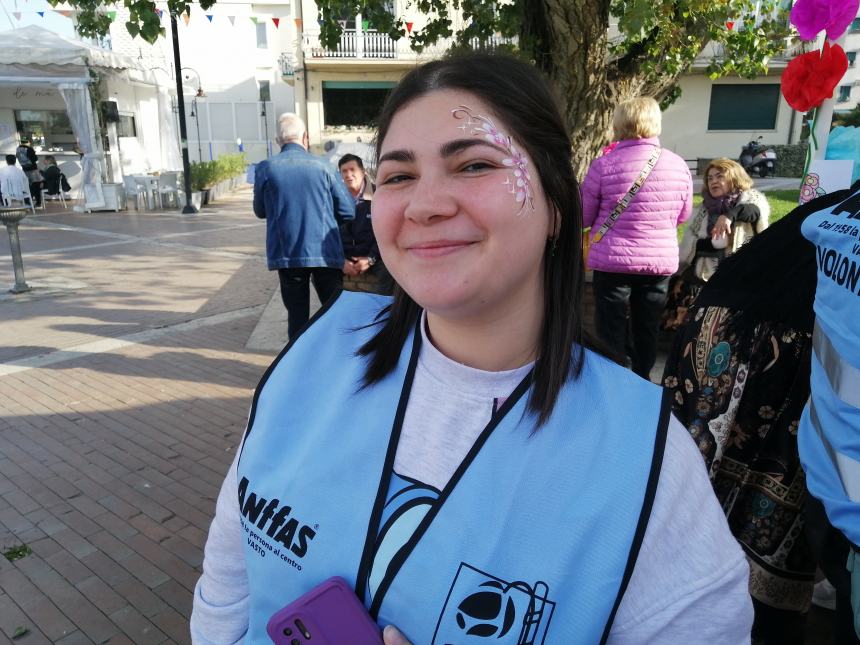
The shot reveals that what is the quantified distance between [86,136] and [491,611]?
17.8m

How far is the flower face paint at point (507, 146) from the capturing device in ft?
3.76

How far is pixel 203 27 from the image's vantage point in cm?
3262

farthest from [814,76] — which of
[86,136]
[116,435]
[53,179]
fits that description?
[53,179]

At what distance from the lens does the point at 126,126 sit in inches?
731

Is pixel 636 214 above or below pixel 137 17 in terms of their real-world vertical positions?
below

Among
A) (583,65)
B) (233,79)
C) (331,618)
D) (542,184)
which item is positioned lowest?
(331,618)

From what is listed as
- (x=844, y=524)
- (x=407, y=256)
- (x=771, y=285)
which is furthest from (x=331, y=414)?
(x=771, y=285)

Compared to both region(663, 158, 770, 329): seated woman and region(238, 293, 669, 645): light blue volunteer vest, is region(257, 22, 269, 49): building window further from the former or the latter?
region(238, 293, 669, 645): light blue volunteer vest

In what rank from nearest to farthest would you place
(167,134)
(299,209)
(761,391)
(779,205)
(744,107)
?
(761,391) → (299,209) → (779,205) → (167,134) → (744,107)

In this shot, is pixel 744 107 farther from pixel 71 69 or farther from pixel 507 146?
pixel 507 146

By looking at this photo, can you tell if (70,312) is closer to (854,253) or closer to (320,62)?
(854,253)

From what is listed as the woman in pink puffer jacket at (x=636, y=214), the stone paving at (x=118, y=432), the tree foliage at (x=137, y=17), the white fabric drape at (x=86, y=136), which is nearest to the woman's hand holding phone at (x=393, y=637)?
the stone paving at (x=118, y=432)

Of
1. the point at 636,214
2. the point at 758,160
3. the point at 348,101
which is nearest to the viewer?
the point at 636,214

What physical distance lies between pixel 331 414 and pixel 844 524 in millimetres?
1119
